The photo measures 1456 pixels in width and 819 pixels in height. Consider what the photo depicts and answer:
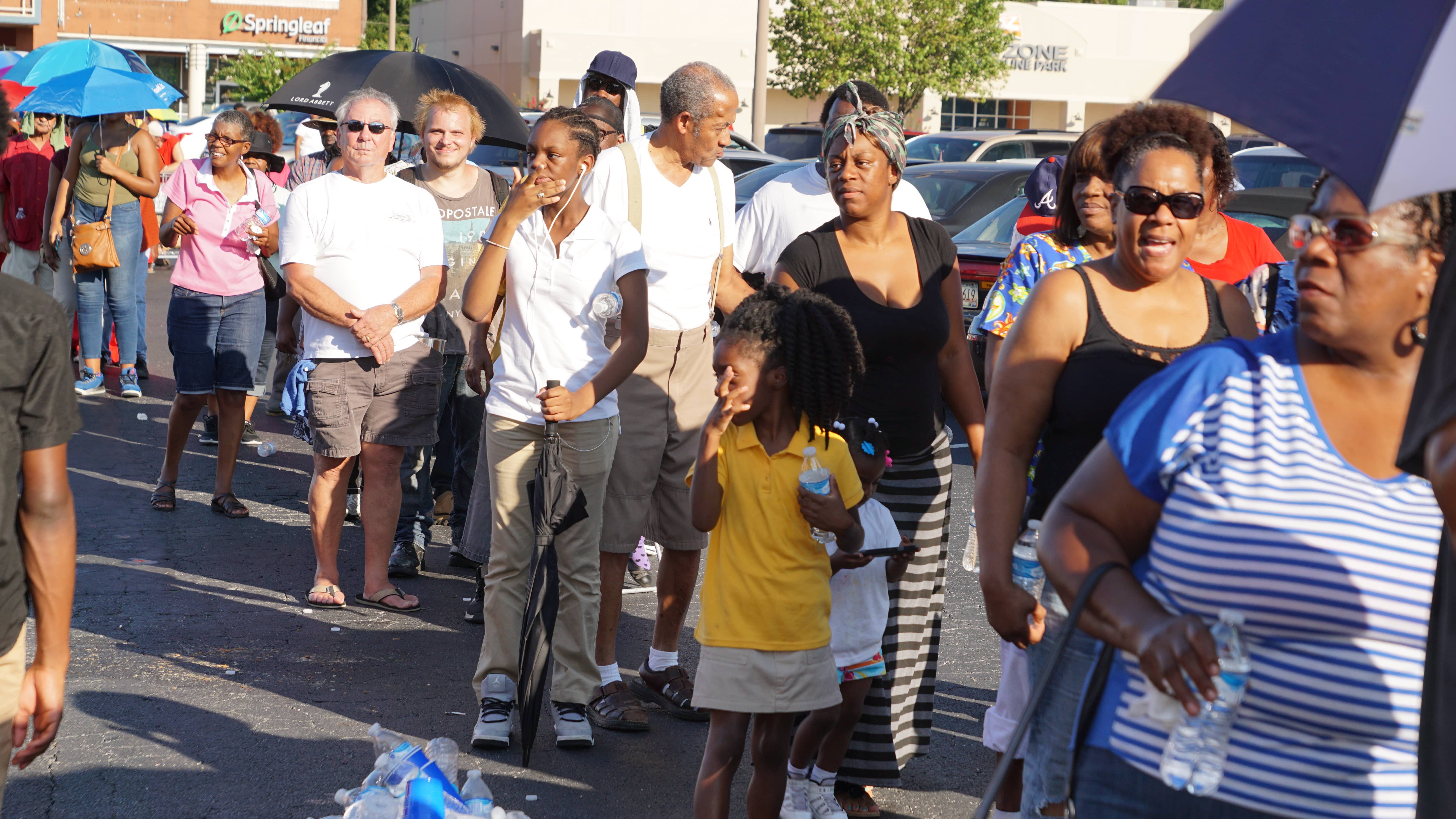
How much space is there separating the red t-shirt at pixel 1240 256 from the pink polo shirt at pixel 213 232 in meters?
5.31

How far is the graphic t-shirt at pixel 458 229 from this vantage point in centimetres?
648

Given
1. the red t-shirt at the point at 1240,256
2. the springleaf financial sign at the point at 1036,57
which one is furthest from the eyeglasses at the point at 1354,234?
the springleaf financial sign at the point at 1036,57

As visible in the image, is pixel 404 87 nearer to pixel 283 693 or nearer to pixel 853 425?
pixel 283 693

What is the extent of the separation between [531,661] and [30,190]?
8.35 meters

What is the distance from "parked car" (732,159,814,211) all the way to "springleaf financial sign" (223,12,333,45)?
4256 centimetres

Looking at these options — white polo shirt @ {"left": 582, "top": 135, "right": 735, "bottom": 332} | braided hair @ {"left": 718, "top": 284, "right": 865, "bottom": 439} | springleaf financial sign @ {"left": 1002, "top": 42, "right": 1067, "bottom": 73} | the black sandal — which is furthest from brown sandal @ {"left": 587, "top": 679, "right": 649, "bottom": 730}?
springleaf financial sign @ {"left": 1002, "top": 42, "right": 1067, "bottom": 73}

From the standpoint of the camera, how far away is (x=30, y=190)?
35.1ft

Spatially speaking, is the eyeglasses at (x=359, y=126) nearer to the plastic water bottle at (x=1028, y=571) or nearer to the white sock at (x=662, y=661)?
the white sock at (x=662, y=661)

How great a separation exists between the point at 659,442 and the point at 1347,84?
3470 millimetres

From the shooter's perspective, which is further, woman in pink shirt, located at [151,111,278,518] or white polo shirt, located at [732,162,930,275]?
woman in pink shirt, located at [151,111,278,518]

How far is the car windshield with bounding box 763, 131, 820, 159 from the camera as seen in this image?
20.1 metres

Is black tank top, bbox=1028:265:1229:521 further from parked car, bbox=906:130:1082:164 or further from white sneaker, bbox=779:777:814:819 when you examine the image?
parked car, bbox=906:130:1082:164

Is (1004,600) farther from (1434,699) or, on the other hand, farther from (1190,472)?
(1434,699)

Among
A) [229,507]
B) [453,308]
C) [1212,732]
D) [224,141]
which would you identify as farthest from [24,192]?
[1212,732]
